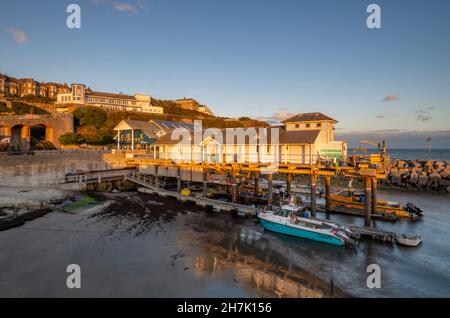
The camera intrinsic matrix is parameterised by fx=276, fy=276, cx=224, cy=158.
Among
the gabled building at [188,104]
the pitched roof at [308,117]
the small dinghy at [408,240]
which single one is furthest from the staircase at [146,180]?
the gabled building at [188,104]

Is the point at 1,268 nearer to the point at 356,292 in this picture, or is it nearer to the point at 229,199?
the point at 356,292

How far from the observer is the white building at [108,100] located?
11156 cm

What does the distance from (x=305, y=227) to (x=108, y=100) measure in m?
120

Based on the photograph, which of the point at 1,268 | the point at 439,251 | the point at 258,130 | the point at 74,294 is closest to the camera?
the point at 74,294

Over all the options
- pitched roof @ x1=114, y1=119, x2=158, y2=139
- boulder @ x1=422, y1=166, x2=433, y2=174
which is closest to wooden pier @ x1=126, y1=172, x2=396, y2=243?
pitched roof @ x1=114, y1=119, x2=158, y2=139

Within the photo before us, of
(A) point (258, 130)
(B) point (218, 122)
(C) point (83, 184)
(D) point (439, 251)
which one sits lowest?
(D) point (439, 251)

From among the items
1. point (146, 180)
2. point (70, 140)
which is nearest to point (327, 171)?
point (146, 180)

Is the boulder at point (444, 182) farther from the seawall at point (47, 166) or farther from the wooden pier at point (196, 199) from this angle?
the seawall at point (47, 166)

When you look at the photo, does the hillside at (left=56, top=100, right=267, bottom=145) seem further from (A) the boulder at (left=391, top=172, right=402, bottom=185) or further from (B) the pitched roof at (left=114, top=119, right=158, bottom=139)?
(A) the boulder at (left=391, top=172, right=402, bottom=185)

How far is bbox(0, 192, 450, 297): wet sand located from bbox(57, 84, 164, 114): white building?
3913 inches

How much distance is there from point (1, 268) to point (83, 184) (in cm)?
2383

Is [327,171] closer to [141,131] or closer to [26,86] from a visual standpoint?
[141,131]
